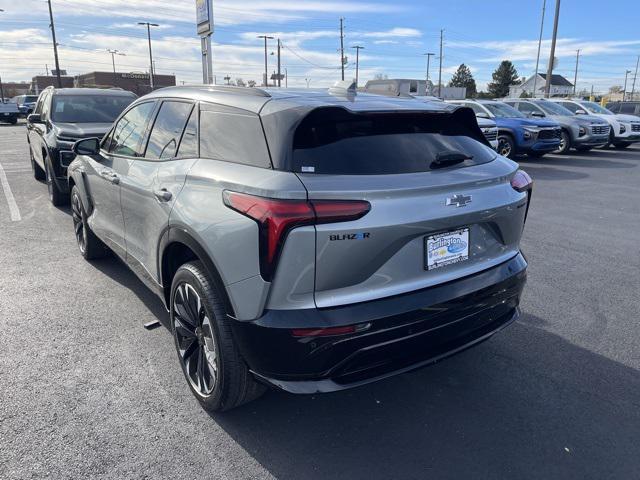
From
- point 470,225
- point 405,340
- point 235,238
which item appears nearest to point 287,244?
point 235,238

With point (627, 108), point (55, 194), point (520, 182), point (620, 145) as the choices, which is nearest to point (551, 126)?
point (620, 145)

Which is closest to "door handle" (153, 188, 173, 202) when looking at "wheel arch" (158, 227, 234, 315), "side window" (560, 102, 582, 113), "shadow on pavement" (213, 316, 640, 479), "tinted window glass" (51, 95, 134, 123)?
"wheel arch" (158, 227, 234, 315)

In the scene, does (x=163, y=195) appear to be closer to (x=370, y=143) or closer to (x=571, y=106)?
(x=370, y=143)

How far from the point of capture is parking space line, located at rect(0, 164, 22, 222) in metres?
7.62

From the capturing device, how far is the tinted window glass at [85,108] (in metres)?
8.80

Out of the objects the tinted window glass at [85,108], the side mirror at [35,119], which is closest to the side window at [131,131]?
the tinted window glass at [85,108]

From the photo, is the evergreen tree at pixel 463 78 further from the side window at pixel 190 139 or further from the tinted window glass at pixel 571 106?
the side window at pixel 190 139

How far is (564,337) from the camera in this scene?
3.82m

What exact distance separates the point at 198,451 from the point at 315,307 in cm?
105

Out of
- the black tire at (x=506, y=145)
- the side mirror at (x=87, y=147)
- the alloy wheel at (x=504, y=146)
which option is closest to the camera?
the side mirror at (x=87, y=147)

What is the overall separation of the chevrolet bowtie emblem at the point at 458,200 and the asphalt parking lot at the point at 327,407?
1.24 m

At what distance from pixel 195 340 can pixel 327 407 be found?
888 mm

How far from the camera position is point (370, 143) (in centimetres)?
261

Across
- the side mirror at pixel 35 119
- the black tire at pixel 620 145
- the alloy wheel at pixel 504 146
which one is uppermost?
the side mirror at pixel 35 119
